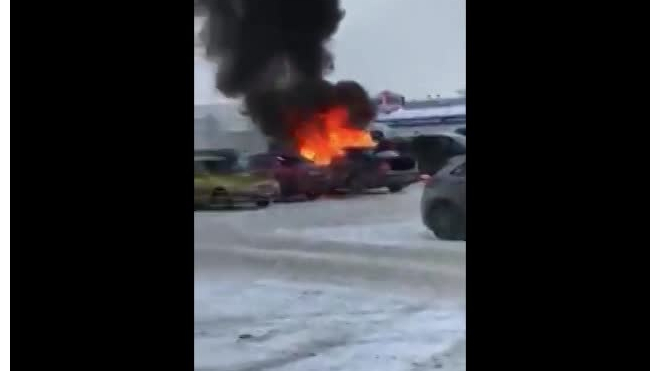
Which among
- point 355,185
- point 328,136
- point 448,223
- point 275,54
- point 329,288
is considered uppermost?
point 275,54

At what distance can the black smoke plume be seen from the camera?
1.95 metres

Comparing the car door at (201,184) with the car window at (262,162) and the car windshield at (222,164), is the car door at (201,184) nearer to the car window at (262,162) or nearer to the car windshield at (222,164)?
the car windshield at (222,164)

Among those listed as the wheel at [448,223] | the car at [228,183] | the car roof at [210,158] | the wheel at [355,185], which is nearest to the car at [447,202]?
the wheel at [448,223]

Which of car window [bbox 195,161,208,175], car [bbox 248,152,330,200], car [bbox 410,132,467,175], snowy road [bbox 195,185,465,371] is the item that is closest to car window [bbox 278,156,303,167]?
car [bbox 248,152,330,200]

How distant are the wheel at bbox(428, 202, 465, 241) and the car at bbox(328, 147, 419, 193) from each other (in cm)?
11

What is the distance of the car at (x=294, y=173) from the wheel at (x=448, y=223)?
1.03 ft

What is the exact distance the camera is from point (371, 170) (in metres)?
1.96

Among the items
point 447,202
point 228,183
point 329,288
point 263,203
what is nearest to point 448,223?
point 447,202

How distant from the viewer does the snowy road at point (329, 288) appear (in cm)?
191

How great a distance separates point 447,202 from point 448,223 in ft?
0.19

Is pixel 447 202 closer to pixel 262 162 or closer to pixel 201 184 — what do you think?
pixel 262 162

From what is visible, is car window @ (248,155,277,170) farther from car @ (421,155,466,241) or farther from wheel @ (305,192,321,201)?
car @ (421,155,466,241)
